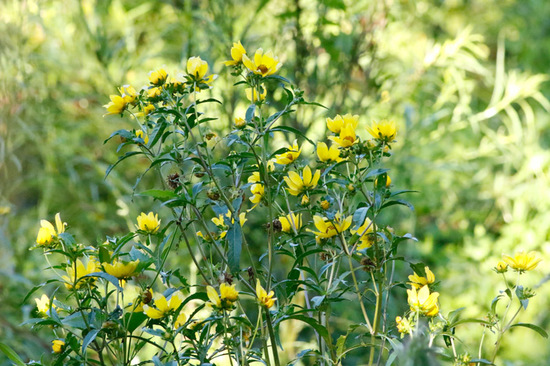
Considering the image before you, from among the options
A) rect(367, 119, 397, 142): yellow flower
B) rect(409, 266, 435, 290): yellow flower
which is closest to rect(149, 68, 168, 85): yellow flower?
rect(367, 119, 397, 142): yellow flower

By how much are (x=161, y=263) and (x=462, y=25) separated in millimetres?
2811

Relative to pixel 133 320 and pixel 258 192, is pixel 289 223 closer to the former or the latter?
pixel 258 192

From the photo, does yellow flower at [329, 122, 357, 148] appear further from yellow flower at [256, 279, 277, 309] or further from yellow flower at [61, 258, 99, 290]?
yellow flower at [61, 258, 99, 290]

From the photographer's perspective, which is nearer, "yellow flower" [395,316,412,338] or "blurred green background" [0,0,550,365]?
"yellow flower" [395,316,412,338]

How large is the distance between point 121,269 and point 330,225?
0.23m

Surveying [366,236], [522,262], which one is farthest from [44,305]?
[522,262]

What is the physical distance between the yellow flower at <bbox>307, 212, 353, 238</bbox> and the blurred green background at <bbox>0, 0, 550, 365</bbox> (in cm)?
66

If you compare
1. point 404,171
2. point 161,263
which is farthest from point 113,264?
point 404,171

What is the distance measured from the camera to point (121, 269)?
618mm

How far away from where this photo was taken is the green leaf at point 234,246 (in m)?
0.61

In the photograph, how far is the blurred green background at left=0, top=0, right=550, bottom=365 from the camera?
1567mm

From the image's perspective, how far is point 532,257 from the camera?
28.1 inches

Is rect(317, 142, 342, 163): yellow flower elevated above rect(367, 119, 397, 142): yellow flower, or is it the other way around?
rect(317, 142, 342, 163): yellow flower

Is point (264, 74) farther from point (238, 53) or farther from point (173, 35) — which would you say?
point (173, 35)
